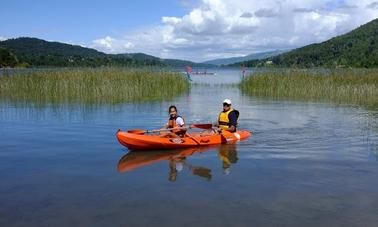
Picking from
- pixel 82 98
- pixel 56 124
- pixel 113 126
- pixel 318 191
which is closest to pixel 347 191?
pixel 318 191

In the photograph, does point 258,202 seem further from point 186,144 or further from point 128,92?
point 128,92

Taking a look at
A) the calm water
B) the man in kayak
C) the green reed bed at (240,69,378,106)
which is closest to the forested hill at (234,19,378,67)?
the green reed bed at (240,69,378,106)

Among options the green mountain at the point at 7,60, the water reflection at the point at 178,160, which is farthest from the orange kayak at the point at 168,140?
the green mountain at the point at 7,60

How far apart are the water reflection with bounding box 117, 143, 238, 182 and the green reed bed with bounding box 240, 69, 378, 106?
14.8 m

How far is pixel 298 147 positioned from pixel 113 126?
606 cm

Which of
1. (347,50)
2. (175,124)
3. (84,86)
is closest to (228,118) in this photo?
(175,124)

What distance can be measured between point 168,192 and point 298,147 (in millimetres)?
5145

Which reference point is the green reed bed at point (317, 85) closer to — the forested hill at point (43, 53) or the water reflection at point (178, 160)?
the water reflection at point (178, 160)

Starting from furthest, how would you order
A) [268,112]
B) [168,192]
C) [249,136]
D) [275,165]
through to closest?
[268,112] → [249,136] → [275,165] → [168,192]

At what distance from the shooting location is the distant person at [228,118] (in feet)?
39.9

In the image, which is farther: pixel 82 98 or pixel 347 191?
pixel 82 98

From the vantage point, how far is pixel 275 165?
30.7 feet

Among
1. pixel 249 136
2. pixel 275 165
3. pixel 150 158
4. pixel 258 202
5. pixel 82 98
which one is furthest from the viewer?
pixel 82 98

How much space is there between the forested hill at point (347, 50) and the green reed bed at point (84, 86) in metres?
53.9
